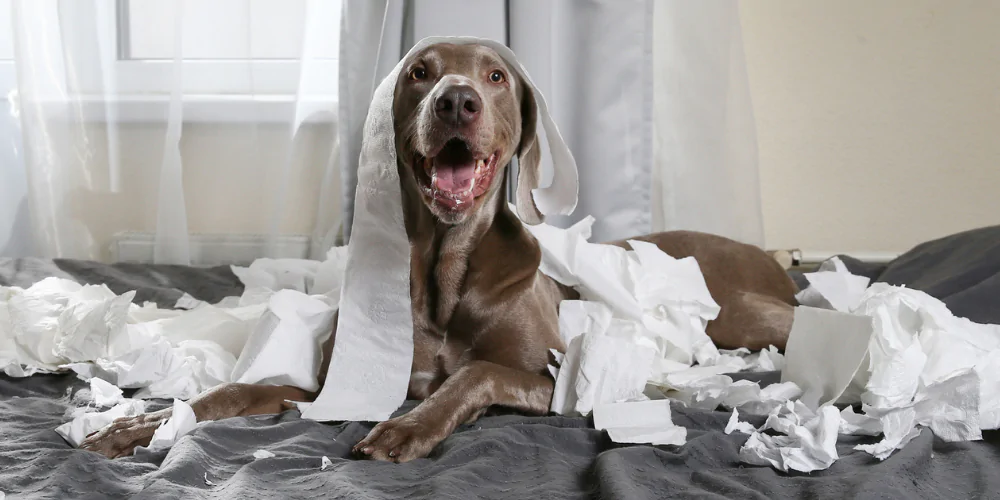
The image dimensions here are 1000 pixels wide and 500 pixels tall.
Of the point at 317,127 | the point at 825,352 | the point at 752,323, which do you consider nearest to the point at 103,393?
the point at 825,352

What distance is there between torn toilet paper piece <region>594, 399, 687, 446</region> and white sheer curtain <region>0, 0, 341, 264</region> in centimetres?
189

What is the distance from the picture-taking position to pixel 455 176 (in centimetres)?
166

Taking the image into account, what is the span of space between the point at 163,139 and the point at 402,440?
2.35 metres

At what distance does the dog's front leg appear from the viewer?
140 cm

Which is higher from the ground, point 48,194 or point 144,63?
point 144,63

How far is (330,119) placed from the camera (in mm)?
3230

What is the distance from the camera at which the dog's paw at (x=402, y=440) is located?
1378 mm

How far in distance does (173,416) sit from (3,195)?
240 centimetres

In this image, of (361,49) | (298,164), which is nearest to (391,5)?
(361,49)

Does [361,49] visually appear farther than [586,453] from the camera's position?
Yes

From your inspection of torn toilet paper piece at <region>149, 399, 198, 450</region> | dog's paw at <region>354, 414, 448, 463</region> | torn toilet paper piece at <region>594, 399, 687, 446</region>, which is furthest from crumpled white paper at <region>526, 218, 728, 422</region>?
torn toilet paper piece at <region>149, 399, 198, 450</region>

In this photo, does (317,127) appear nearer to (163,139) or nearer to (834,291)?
(163,139)

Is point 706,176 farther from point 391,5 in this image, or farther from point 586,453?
point 586,453

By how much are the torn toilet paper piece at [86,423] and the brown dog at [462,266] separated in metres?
0.05
